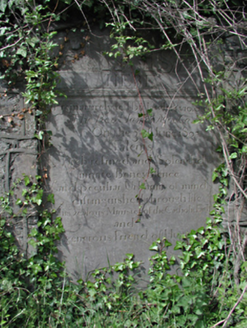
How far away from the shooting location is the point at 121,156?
2.75 meters

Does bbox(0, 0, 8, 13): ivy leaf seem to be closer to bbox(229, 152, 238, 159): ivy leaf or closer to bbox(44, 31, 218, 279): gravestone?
bbox(44, 31, 218, 279): gravestone

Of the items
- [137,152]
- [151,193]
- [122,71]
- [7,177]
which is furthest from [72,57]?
[151,193]

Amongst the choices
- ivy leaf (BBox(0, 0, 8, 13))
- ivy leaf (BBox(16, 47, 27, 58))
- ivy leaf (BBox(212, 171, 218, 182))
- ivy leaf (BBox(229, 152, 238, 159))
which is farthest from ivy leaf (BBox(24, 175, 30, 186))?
ivy leaf (BBox(229, 152, 238, 159))

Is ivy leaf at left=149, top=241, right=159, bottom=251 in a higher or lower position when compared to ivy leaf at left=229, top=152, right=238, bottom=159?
lower

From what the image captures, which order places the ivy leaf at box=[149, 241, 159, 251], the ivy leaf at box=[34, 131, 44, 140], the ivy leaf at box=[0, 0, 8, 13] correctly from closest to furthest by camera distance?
the ivy leaf at box=[0, 0, 8, 13]
the ivy leaf at box=[34, 131, 44, 140]
the ivy leaf at box=[149, 241, 159, 251]

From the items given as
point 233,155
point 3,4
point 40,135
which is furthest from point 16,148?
point 233,155

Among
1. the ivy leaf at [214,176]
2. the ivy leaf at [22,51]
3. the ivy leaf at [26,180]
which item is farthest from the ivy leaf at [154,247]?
the ivy leaf at [22,51]

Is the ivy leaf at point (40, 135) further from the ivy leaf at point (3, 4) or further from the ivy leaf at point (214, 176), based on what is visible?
the ivy leaf at point (214, 176)

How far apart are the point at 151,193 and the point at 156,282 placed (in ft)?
2.74

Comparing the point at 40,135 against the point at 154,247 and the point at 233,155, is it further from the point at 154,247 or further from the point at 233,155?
the point at 233,155

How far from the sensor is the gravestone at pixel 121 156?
8.89 feet

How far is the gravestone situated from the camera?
2.71 m

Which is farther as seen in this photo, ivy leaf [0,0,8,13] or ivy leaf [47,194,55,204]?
ivy leaf [47,194,55,204]

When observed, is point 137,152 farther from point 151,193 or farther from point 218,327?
point 218,327
